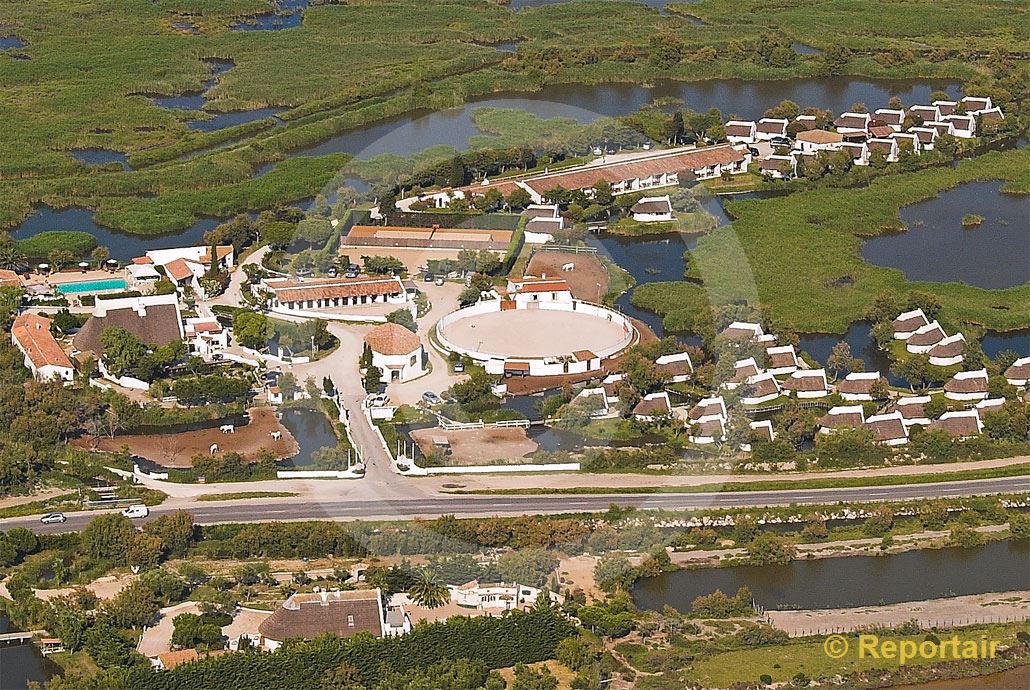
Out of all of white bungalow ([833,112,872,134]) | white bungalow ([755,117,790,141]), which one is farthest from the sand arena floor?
white bungalow ([833,112,872,134])

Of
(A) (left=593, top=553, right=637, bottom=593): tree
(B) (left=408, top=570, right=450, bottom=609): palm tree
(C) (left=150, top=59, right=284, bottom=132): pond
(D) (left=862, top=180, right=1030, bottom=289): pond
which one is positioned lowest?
(C) (left=150, top=59, right=284, bottom=132): pond

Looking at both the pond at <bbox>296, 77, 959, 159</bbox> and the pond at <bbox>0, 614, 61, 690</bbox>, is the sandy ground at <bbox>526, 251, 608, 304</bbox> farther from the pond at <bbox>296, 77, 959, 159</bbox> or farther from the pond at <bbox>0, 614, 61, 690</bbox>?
the pond at <bbox>0, 614, 61, 690</bbox>

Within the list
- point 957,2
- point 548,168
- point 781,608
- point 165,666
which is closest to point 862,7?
point 957,2

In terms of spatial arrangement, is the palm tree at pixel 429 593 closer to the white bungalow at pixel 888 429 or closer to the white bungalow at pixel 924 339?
the white bungalow at pixel 888 429

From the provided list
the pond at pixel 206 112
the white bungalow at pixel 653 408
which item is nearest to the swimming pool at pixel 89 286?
the white bungalow at pixel 653 408

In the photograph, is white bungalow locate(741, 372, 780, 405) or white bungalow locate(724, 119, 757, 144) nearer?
white bungalow locate(741, 372, 780, 405)
